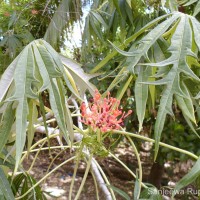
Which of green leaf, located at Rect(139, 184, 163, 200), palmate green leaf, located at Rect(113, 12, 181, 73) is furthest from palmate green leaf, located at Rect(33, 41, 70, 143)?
green leaf, located at Rect(139, 184, 163, 200)

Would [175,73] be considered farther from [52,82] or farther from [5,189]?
[5,189]

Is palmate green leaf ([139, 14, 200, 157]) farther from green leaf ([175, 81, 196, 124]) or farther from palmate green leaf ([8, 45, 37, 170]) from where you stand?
palmate green leaf ([8, 45, 37, 170])

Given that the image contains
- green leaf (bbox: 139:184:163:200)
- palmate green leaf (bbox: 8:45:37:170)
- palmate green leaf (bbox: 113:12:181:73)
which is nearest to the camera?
palmate green leaf (bbox: 8:45:37:170)

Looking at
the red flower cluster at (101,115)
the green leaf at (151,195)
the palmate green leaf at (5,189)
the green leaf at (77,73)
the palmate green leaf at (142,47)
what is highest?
the palmate green leaf at (142,47)

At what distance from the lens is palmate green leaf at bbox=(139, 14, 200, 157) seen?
1.55ft

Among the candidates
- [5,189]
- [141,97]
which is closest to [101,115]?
[141,97]

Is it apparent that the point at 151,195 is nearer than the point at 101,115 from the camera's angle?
No

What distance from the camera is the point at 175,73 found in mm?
493

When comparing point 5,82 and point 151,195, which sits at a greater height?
point 5,82

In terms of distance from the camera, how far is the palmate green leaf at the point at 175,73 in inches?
18.6

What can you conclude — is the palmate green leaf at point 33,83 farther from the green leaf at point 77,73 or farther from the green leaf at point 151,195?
the green leaf at point 151,195

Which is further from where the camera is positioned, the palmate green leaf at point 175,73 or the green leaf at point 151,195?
the green leaf at point 151,195

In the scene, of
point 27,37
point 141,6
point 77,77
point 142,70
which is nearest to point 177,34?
point 142,70

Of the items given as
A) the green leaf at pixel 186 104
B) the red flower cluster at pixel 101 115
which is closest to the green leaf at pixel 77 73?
the red flower cluster at pixel 101 115
